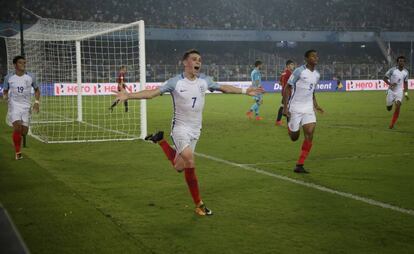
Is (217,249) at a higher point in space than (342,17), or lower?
lower

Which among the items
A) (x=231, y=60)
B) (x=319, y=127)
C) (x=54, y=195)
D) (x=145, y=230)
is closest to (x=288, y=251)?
(x=145, y=230)

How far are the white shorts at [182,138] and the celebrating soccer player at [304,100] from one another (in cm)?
330

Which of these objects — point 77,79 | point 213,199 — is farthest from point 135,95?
point 77,79

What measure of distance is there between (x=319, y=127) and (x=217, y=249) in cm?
1255

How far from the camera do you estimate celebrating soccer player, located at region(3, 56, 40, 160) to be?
1123 cm

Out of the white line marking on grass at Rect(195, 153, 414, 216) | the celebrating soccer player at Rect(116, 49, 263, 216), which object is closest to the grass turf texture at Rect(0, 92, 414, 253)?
the white line marking on grass at Rect(195, 153, 414, 216)

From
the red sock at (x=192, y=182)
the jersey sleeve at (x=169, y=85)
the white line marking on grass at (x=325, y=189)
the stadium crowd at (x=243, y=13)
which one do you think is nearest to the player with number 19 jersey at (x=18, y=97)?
the white line marking on grass at (x=325, y=189)

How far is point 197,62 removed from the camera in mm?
6648

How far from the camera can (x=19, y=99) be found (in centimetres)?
1138

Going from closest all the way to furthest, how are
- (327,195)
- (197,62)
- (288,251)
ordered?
(288,251), (197,62), (327,195)

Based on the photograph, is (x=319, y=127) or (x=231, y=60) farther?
(x=231, y=60)

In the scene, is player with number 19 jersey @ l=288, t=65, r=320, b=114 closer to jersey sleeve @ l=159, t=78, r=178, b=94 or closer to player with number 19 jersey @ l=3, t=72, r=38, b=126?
jersey sleeve @ l=159, t=78, r=178, b=94

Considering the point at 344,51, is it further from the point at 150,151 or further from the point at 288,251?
the point at 288,251

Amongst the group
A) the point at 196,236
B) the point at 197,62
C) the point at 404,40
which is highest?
the point at 404,40
